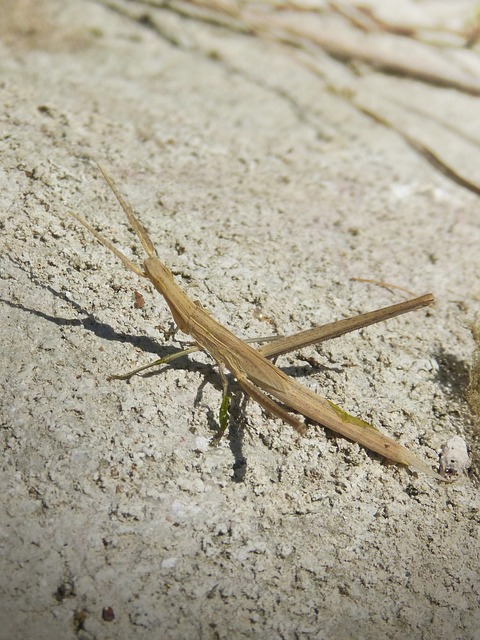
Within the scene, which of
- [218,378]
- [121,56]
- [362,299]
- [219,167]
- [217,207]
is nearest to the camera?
[218,378]

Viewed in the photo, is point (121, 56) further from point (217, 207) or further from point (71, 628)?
point (71, 628)

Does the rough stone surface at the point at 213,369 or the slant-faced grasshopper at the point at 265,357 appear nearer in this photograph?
the rough stone surface at the point at 213,369

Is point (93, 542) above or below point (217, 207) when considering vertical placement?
below

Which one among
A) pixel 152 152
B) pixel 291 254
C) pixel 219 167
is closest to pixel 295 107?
pixel 219 167

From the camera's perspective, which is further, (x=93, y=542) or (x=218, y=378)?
(x=218, y=378)

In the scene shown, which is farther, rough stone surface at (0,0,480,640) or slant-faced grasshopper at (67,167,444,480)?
slant-faced grasshopper at (67,167,444,480)

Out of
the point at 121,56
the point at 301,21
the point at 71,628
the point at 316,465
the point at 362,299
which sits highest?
the point at 301,21

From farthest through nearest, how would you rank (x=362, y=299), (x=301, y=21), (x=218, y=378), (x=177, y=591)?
(x=301, y=21) < (x=362, y=299) < (x=218, y=378) < (x=177, y=591)

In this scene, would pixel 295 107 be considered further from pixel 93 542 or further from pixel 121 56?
pixel 93 542
